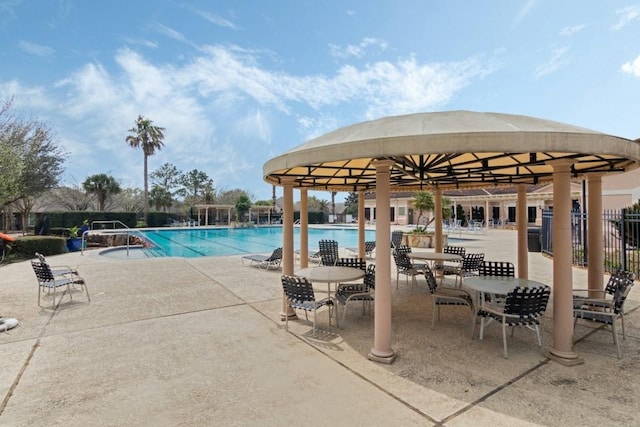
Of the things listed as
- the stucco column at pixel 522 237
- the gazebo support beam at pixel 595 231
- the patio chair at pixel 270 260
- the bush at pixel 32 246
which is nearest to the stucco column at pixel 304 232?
the patio chair at pixel 270 260

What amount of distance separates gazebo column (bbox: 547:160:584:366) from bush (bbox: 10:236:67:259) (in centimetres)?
1874

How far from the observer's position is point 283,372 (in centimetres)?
394

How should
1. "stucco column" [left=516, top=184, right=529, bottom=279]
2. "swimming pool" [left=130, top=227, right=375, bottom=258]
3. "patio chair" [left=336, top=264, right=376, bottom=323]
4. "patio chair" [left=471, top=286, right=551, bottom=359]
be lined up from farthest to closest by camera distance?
"swimming pool" [left=130, top=227, right=375, bottom=258] < "stucco column" [left=516, top=184, right=529, bottom=279] < "patio chair" [left=336, top=264, right=376, bottom=323] < "patio chair" [left=471, top=286, right=551, bottom=359]

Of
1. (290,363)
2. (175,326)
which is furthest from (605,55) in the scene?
(175,326)

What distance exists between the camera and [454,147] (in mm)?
3289

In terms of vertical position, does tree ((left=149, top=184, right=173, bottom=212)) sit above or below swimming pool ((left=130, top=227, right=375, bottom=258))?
above

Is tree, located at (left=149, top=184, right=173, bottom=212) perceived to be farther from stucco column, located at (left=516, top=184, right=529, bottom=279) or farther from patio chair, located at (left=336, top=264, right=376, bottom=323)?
stucco column, located at (left=516, top=184, right=529, bottom=279)

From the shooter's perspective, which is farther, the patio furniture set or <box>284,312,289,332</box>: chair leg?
<box>284,312,289,332</box>: chair leg

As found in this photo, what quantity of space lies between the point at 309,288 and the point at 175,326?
8.40ft

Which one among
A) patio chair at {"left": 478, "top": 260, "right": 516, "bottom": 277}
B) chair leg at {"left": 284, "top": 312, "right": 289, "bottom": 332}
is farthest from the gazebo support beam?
chair leg at {"left": 284, "top": 312, "right": 289, "bottom": 332}

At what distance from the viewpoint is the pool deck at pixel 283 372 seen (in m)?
3.09

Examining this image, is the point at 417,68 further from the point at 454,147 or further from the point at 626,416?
the point at 626,416

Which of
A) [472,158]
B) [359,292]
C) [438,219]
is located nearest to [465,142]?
[472,158]

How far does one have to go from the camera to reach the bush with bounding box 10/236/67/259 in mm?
13805
